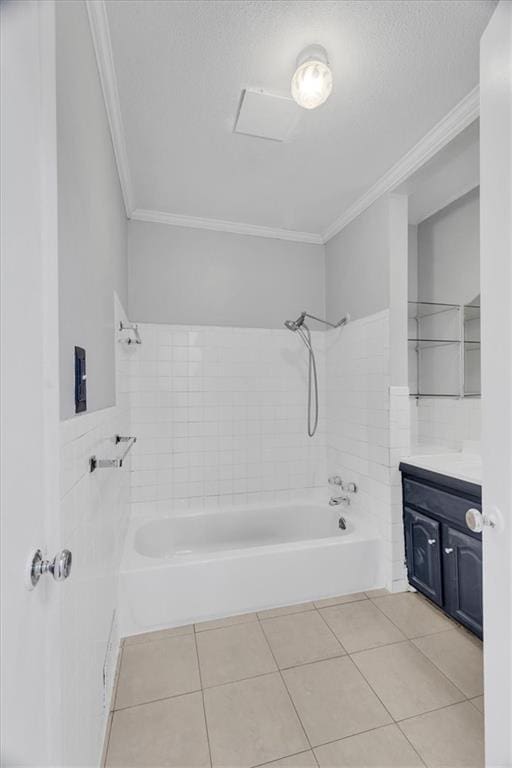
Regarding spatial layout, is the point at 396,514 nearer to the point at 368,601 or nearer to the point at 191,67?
the point at 368,601

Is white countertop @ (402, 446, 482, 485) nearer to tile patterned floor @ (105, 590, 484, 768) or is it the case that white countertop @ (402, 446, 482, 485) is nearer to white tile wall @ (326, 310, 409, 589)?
white tile wall @ (326, 310, 409, 589)

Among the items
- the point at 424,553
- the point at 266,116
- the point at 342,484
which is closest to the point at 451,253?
the point at 266,116

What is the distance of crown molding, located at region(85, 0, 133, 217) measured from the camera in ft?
4.05

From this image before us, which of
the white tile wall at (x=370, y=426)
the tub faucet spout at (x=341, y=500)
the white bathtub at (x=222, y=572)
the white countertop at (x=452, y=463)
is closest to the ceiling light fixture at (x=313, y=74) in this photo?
the white tile wall at (x=370, y=426)

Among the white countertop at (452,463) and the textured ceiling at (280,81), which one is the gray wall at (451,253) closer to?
the textured ceiling at (280,81)

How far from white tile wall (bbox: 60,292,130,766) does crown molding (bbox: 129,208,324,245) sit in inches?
68.4

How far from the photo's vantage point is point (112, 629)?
1.60 meters

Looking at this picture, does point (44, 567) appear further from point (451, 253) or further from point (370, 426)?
point (451, 253)

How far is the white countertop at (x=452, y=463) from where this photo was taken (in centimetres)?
182

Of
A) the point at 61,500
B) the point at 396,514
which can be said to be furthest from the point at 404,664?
the point at 61,500

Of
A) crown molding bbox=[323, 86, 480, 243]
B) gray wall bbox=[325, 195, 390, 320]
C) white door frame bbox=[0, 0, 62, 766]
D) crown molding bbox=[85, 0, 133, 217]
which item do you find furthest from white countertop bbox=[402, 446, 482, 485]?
crown molding bbox=[85, 0, 133, 217]

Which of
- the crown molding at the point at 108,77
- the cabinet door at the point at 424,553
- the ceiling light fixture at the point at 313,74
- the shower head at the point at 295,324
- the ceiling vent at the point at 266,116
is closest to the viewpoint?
the crown molding at the point at 108,77

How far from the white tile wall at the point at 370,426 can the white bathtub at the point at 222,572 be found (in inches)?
5.3

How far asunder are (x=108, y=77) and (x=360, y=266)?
5.84 ft
